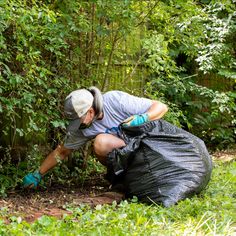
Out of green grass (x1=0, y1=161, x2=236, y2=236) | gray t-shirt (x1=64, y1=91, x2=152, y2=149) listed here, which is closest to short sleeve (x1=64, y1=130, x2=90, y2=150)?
Answer: gray t-shirt (x1=64, y1=91, x2=152, y2=149)

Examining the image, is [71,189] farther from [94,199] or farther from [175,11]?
[175,11]

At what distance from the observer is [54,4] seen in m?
3.93

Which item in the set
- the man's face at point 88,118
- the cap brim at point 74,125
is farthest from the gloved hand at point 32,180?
the man's face at point 88,118

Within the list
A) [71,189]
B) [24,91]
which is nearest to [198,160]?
[71,189]

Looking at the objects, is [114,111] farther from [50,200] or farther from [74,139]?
[50,200]

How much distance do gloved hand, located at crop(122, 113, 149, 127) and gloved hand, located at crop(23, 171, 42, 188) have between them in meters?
0.81

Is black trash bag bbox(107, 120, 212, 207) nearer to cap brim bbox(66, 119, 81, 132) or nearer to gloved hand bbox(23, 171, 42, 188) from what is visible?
cap brim bbox(66, 119, 81, 132)

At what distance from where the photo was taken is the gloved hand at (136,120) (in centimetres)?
365

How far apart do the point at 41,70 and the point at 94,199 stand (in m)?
1.02

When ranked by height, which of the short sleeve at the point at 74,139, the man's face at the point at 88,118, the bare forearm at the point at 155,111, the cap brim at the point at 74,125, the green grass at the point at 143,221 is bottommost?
the green grass at the point at 143,221

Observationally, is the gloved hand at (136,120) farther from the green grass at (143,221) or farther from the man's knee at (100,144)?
the green grass at (143,221)

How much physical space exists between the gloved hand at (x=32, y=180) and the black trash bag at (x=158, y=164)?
0.57m

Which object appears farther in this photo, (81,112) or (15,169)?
(15,169)

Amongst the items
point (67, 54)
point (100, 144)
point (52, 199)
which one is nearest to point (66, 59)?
point (67, 54)
